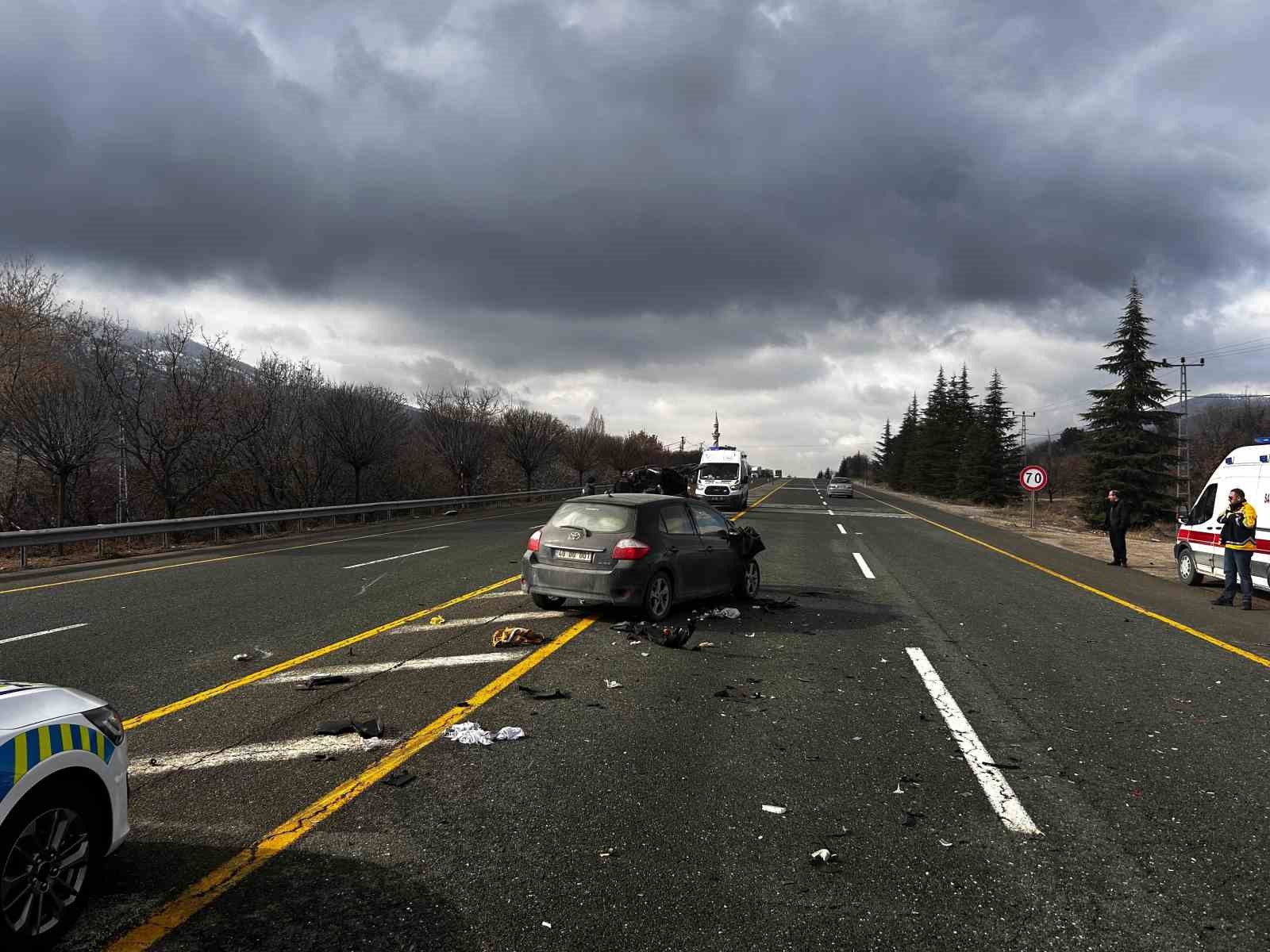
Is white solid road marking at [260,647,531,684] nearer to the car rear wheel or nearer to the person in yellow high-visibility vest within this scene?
the car rear wheel

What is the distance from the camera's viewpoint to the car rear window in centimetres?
879

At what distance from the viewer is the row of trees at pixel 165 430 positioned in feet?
78.1

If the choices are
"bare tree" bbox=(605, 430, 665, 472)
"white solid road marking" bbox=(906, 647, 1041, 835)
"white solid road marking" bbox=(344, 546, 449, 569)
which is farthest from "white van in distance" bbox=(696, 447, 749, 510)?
"bare tree" bbox=(605, 430, 665, 472)

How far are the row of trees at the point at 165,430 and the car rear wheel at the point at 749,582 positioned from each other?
2298cm

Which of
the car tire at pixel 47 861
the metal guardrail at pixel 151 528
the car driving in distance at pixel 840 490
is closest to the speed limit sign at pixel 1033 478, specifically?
Result: the metal guardrail at pixel 151 528

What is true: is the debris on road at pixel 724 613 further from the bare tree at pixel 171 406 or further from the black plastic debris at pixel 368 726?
the bare tree at pixel 171 406

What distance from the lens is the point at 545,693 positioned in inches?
237

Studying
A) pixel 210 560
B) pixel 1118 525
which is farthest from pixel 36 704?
pixel 1118 525

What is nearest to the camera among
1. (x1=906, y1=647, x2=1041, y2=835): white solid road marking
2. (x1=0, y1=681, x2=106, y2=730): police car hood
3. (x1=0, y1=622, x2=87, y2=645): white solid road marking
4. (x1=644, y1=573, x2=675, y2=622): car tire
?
(x1=0, y1=681, x2=106, y2=730): police car hood

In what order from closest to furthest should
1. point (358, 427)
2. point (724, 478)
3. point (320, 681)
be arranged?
point (320, 681) < point (724, 478) < point (358, 427)

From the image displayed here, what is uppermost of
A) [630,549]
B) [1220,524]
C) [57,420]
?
[57,420]

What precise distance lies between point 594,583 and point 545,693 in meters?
2.55

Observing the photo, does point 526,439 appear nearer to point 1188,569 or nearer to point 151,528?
point 151,528

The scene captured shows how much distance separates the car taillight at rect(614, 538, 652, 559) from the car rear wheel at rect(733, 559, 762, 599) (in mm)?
2326
